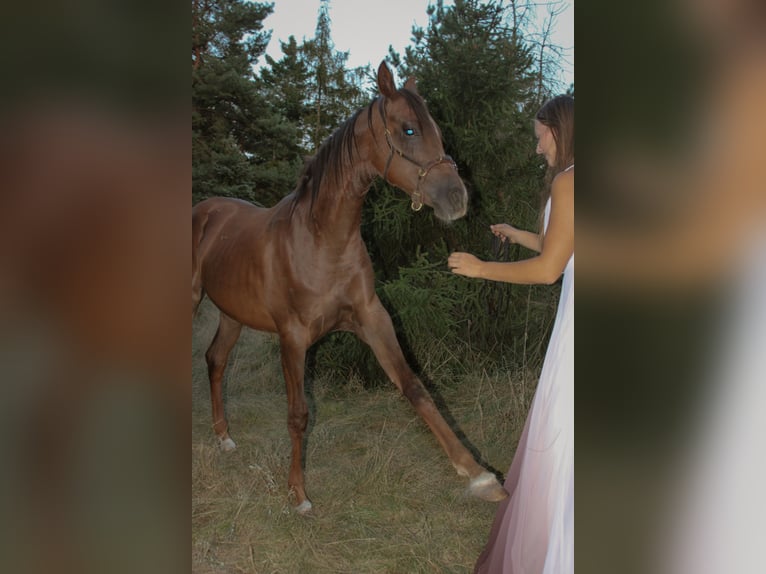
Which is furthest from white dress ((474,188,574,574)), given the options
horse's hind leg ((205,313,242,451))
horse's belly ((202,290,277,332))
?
horse's hind leg ((205,313,242,451))

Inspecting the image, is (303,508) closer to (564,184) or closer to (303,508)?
(303,508)

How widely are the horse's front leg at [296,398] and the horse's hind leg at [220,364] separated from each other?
2.18 ft

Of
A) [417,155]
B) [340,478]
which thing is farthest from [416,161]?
[340,478]

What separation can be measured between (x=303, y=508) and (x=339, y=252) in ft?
3.55

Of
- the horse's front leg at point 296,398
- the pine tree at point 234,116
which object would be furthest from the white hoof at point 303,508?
the pine tree at point 234,116

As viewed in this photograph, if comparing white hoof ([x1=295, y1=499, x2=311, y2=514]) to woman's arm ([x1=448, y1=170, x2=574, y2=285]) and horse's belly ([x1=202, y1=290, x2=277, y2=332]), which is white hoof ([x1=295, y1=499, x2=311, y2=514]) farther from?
woman's arm ([x1=448, y1=170, x2=574, y2=285])

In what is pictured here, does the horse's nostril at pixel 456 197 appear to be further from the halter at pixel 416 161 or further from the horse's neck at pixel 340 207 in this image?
the horse's neck at pixel 340 207

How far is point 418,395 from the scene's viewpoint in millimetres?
2107

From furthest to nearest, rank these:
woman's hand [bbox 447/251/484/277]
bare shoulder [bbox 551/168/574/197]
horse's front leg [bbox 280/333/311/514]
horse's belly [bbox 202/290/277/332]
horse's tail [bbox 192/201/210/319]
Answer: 1. horse's tail [bbox 192/201/210/319]
2. horse's belly [bbox 202/290/277/332]
3. horse's front leg [bbox 280/333/311/514]
4. woman's hand [bbox 447/251/484/277]
5. bare shoulder [bbox 551/168/574/197]

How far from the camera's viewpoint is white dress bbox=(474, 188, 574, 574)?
1411mm

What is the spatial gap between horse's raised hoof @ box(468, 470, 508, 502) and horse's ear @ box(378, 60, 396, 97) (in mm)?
1337
